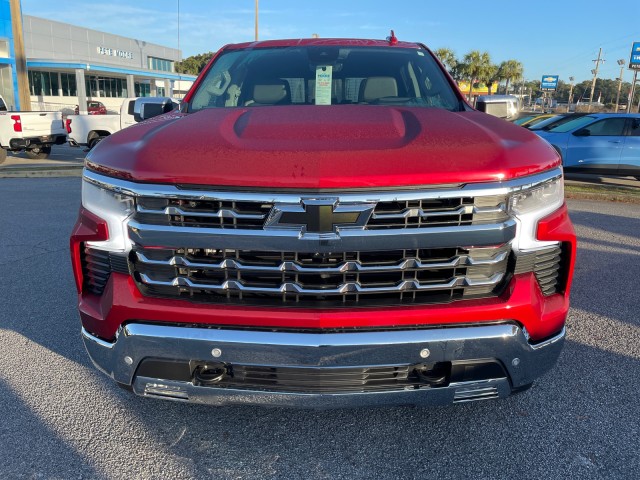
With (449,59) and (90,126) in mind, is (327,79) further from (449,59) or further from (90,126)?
(449,59)

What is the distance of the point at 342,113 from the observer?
2.71 m

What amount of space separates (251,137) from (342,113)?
0.63m

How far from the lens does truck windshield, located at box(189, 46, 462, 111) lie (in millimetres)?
3523

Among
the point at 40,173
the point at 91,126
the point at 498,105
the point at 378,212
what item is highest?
the point at 498,105

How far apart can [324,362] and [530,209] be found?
1.06 m

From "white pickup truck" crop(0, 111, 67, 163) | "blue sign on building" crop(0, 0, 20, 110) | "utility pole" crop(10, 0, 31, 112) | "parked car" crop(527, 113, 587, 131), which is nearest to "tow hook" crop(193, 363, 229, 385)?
"parked car" crop(527, 113, 587, 131)

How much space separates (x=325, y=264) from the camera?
2.11 meters

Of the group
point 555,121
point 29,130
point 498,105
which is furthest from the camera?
point 29,130

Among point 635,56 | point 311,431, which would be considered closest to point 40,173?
point 311,431

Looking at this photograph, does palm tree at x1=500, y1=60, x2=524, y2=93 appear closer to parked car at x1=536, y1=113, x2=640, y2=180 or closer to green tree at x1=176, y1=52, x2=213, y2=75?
green tree at x1=176, y1=52, x2=213, y2=75

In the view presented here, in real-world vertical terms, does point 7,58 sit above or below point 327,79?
above

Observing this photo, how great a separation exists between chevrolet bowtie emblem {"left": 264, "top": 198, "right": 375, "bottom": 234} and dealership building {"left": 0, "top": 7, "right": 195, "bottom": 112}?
38856 mm

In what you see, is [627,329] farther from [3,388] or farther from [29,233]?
[29,233]

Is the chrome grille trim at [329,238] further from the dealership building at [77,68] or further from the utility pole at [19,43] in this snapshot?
the dealership building at [77,68]
